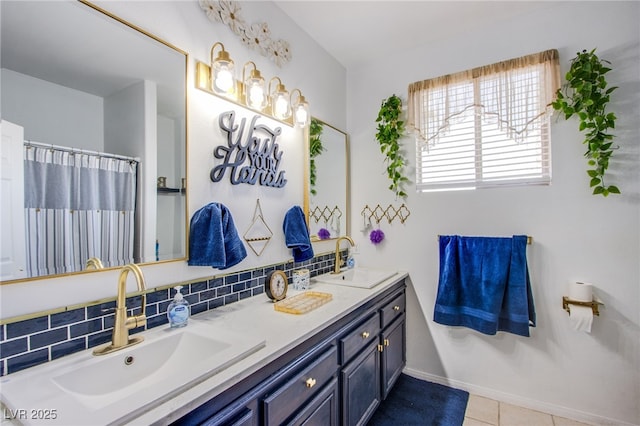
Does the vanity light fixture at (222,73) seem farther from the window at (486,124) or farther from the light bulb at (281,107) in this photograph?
the window at (486,124)

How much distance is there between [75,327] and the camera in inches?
41.6

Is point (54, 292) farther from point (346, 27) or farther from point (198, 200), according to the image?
point (346, 27)

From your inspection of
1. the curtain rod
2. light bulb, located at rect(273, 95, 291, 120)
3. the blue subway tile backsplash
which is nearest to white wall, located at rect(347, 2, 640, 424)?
light bulb, located at rect(273, 95, 291, 120)

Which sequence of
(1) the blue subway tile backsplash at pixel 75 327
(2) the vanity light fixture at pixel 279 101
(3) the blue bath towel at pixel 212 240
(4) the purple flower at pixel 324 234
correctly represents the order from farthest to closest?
(4) the purple flower at pixel 324 234 → (2) the vanity light fixture at pixel 279 101 → (3) the blue bath towel at pixel 212 240 → (1) the blue subway tile backsplash at pixel 75 327

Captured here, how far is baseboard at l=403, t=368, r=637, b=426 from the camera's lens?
6.32 ft

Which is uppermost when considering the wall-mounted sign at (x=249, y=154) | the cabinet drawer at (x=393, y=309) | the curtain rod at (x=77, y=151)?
the wall-mounted sign at (x=249, y=154)

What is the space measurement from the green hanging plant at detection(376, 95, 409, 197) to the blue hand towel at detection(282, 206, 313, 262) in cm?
89

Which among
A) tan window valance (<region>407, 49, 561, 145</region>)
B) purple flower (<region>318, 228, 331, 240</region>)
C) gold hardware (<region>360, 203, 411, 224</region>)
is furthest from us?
gold hardware (<region>360, 203, 411, 224</region>)

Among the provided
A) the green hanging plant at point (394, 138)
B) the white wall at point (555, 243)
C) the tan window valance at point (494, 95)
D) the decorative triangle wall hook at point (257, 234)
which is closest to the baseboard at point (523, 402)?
the white wall at point (555, 243)

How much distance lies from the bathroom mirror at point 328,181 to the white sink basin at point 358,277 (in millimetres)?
314

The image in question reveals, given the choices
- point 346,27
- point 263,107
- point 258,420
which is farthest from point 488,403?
point 346,27

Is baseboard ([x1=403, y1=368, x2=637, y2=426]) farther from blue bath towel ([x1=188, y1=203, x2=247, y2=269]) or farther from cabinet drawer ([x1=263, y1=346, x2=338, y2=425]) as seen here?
blue bath towel ([x1=188, y1=203, x2=247, y2=269])

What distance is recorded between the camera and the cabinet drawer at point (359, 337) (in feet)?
5.05

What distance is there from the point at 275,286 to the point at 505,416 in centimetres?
175
